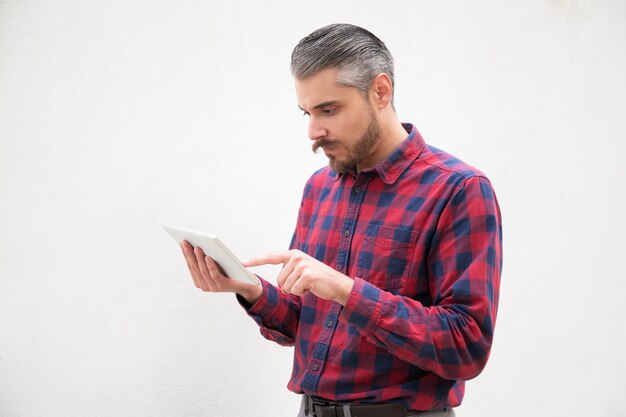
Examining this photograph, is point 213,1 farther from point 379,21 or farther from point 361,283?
point 361,283

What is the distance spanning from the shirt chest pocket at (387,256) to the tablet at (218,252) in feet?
0.64

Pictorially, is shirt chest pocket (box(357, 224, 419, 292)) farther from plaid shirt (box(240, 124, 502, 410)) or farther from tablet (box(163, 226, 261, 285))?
tablet (box(163, 226, 261, 285))

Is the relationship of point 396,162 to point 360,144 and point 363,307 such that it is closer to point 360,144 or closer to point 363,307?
point 360,144

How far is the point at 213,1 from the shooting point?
1.51 m

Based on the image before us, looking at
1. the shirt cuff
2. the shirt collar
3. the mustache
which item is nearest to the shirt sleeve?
the shirt cuff

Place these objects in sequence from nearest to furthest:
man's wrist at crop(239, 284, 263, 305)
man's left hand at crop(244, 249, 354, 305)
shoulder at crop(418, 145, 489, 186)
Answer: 1. man's left hand at crop(244, 249, 354, 305)
2. shoulder at crop(418, 145, 489, 186)
3. man's wrist at crop(239, 284, 263, 305)

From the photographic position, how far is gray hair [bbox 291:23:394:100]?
3.40ft

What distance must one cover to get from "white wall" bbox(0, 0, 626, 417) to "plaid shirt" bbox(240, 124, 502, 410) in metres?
0.42

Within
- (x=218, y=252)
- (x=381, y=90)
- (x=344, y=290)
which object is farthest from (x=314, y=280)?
(x=381, y=90)

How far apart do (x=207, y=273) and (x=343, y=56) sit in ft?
1.49

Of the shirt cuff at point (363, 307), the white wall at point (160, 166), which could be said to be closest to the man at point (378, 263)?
the shirt cuff at point (363, 307)

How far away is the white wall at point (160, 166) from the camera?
4.48ft

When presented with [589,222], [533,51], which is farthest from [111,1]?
[589,222]

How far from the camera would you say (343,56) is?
3.41ft
